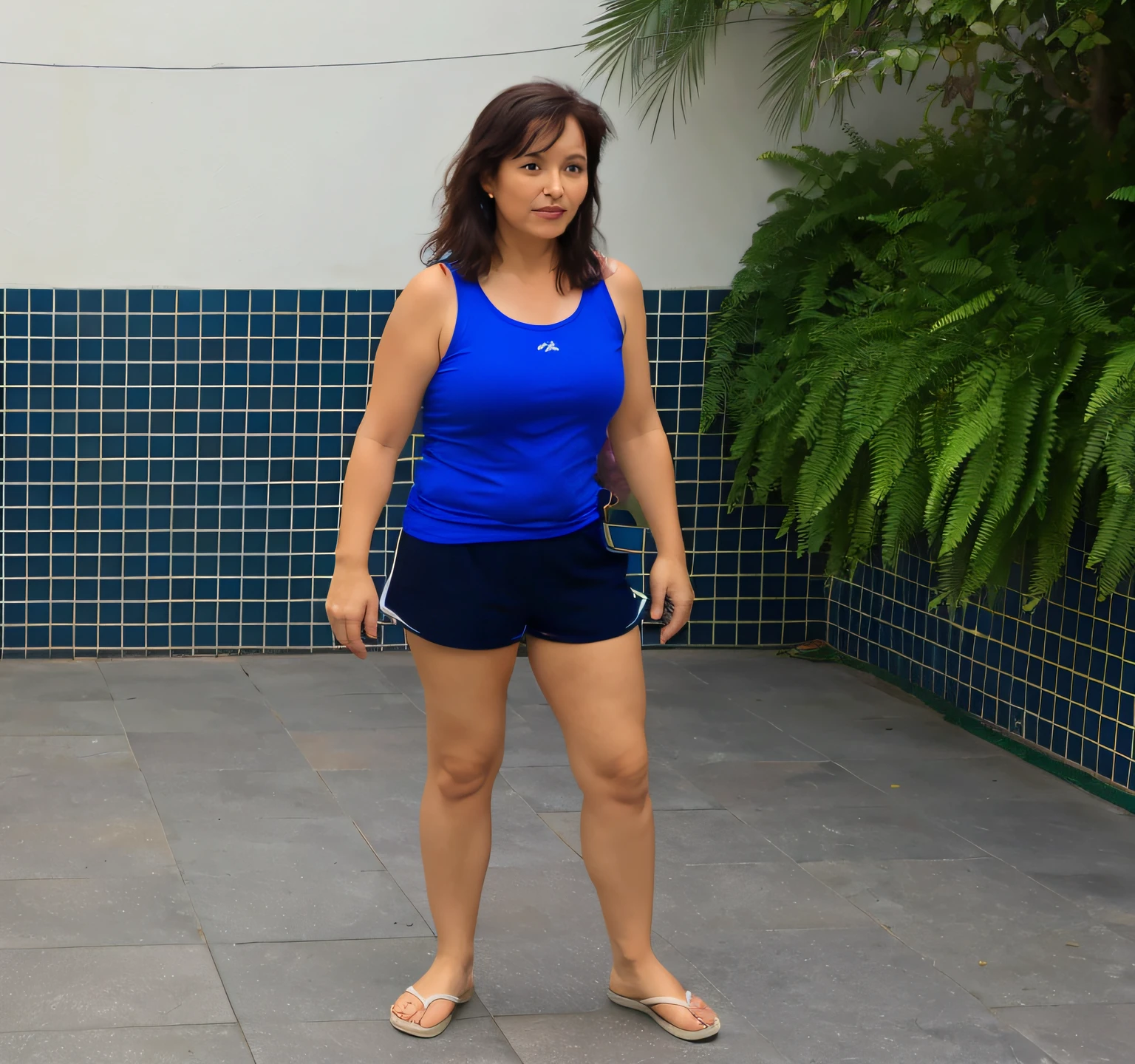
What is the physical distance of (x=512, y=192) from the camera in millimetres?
2631

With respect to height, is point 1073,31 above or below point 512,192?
above

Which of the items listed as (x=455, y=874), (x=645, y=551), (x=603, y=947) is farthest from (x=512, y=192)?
(x=645, y=551)

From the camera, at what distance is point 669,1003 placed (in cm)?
288

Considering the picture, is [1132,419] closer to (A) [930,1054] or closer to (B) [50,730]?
(A) [930,1054]

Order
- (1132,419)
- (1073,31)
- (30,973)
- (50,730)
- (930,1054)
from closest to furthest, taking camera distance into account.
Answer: (930,1054) < (30,973) < (1132,419) < (1073,31) < (50,730)

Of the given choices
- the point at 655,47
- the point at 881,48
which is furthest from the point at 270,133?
the point at 881,48

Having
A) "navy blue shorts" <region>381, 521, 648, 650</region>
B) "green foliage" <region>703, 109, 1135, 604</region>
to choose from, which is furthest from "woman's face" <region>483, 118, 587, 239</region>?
"green foliage" <region>703, 109, 1135, 604</region>

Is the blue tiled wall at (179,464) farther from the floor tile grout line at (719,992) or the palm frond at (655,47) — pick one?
the floor tile grout line at (719,992)

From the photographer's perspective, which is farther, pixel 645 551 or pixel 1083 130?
pixel 645 551

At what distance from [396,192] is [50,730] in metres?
2.31

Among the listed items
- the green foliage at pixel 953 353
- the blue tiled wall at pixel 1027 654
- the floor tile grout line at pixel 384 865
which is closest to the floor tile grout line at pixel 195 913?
the floor tile grout line at pixel 384 865

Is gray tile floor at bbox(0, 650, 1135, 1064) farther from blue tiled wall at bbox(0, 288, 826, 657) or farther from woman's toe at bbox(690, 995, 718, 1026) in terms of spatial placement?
blue tiled wall at bbox(0, 288, 826, 657)

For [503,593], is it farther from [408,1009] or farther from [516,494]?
[408,1009]

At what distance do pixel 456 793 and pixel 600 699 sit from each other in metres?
0.35
